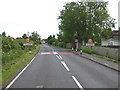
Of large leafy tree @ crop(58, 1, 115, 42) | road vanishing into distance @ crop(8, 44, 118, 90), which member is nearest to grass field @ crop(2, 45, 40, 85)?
road vanishing into distance @ crop(8, 44, 118, 90)

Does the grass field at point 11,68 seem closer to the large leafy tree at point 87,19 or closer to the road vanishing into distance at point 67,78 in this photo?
the road vanishing into distance at point 67,78

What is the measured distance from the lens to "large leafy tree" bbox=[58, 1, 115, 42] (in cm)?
3033

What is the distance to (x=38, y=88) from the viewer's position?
17.8ft

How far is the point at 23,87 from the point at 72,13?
1069 inches

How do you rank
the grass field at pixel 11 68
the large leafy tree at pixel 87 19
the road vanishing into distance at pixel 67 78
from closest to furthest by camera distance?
the road vanishing into distance at pixel 67 78 < the grass field at pixel 11 68 < the large leafy tree at pixel 87 19

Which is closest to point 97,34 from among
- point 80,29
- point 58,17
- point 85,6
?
point 80,29

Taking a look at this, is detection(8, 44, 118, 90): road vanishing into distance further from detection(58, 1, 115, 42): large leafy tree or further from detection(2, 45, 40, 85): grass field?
detection(58, 1, 115, 42): large leafy tree

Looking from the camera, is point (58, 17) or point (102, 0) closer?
point (102, 0)

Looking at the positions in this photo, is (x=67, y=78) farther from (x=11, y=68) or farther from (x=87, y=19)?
(x=87, y=19)

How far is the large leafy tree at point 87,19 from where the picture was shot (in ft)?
99.5

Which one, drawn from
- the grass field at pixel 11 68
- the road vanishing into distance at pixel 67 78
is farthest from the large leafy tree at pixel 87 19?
the road vanishing into distance at pixel 67 78

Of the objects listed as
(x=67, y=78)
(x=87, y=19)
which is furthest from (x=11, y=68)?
(x=87, y=19)

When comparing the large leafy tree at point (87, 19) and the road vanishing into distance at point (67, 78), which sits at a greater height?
the large leafy tree at point (87, 19)

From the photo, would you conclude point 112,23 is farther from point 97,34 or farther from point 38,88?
point 38,88
